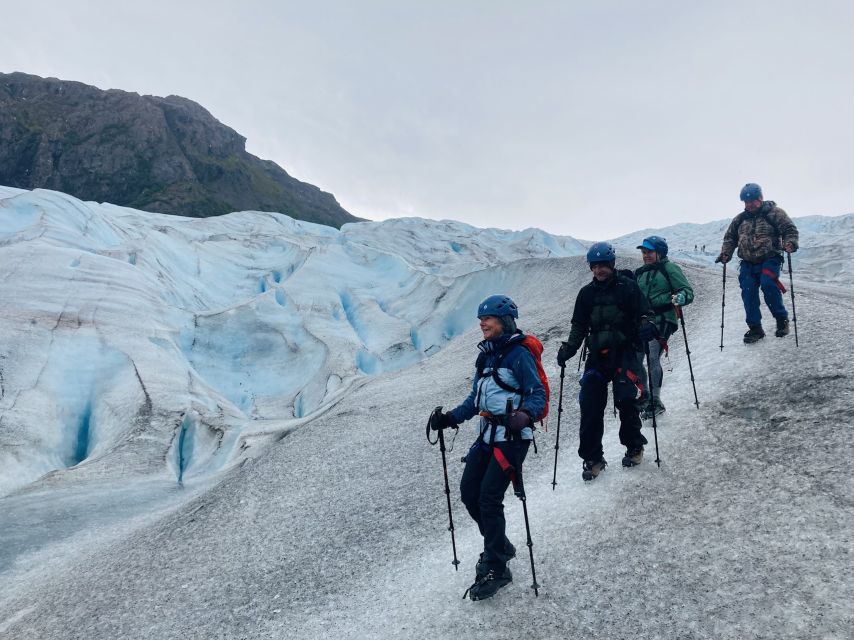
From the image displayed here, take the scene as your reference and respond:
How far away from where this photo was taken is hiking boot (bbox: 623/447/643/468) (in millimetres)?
7062

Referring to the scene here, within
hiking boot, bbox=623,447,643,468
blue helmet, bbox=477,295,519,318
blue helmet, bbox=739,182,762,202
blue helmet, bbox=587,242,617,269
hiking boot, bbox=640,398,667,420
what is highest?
blue helmet, bbox=739,182,762,202

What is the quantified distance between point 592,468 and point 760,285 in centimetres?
559

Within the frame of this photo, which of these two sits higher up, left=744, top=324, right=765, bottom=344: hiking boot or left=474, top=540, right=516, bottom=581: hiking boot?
left=744, top=324, right=765, bottom=344: hiking boot

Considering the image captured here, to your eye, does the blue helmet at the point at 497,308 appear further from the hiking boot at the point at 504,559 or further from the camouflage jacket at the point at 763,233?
the camouflage jacket at the point at 763,233

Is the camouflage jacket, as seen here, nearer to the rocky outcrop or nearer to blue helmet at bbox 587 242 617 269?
blue helmet at bbox 587 242 617 269

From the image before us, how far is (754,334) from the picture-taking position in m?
10.1

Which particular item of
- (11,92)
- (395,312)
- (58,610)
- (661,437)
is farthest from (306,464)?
(11,92)

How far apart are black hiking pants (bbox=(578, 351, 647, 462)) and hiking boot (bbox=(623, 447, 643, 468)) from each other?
0.05 metres

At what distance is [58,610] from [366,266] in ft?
125

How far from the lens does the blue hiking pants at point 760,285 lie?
9.66m

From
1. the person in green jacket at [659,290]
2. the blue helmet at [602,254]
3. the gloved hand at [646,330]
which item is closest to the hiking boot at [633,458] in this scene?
the person in green jacket at [659,290]

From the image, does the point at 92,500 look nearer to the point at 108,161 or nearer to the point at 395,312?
the point at 395,312

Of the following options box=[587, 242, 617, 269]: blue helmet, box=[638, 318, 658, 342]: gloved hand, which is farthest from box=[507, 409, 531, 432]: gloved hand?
box=[587, 242, 617, 269]: blue helmet

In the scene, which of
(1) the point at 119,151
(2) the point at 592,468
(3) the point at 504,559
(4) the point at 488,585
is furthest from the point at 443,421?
(1) the point at 119,151
